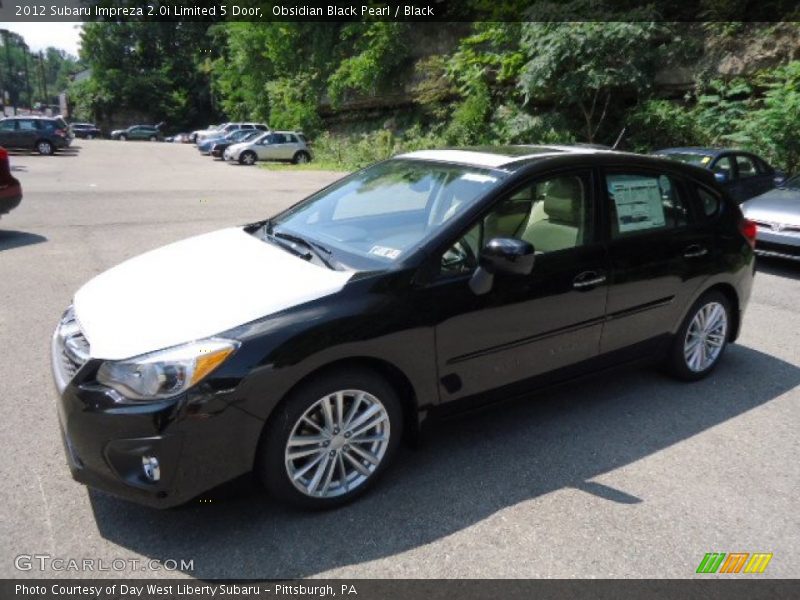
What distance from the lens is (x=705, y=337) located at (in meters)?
4.50

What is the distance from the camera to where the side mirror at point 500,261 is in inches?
120

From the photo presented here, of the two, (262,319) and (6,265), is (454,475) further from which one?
(6,265)

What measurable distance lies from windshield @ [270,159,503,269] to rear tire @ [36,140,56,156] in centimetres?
2787

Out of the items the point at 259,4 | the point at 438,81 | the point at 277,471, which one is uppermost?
the point at 259,4

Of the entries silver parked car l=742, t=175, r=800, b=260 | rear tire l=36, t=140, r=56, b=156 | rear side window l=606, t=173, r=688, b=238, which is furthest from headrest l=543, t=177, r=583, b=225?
rear tire l=36, t=140, r=56, b=156

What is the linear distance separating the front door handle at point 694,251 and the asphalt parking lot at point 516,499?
0.94 m

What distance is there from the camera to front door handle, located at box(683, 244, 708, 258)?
417cm

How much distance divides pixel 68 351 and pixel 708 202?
4133 mm

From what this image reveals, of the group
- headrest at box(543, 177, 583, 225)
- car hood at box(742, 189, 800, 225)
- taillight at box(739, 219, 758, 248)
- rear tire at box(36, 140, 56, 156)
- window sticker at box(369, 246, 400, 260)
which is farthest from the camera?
rear tire at box(36, 140, 56, 156)

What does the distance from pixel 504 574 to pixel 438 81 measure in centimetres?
2474

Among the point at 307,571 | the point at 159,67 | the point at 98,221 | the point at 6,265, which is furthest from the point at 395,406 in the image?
the point at 159,67

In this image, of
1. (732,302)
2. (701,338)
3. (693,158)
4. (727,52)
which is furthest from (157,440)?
(727,52)

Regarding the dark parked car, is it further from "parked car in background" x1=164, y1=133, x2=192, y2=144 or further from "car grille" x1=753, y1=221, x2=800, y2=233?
"car grille" x1=753, y1=221, x2=800, y2=233

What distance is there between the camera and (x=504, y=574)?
2586mm
